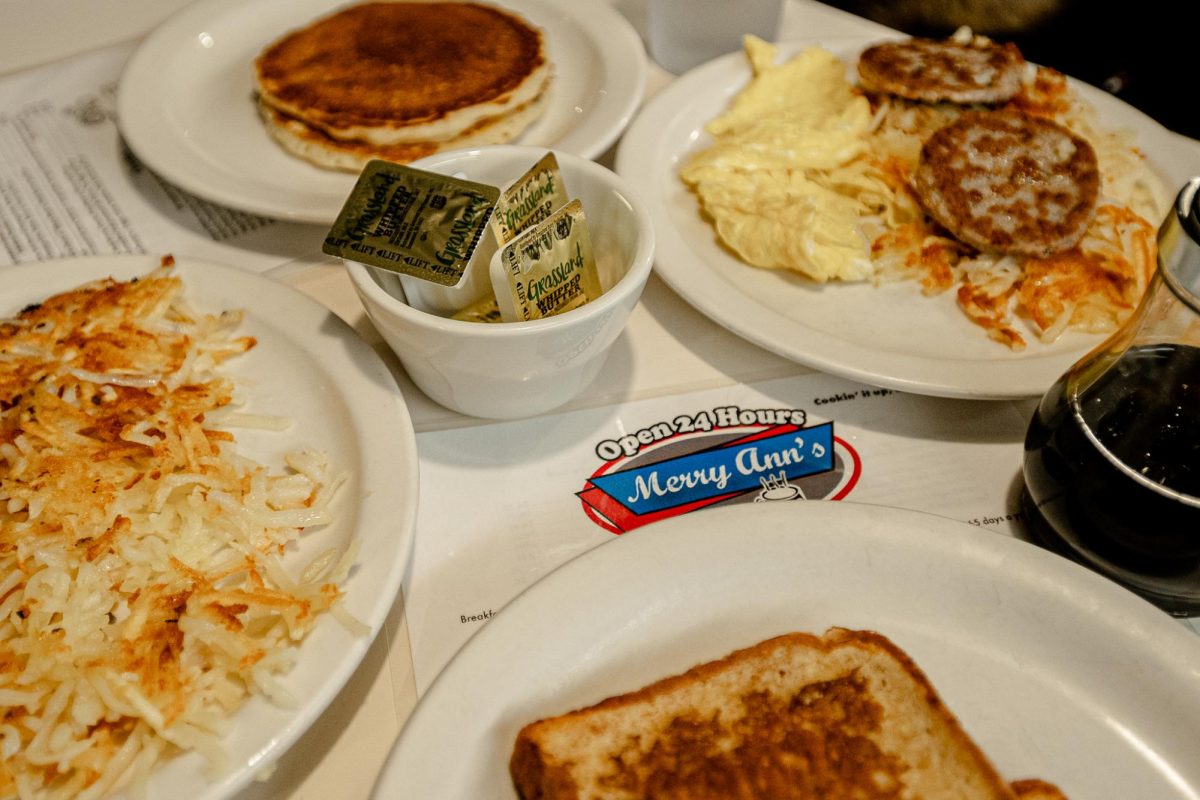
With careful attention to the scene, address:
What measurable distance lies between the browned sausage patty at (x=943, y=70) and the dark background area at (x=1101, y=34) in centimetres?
51

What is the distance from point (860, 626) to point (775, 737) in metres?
0.20

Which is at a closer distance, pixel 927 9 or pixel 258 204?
pixel 258 204

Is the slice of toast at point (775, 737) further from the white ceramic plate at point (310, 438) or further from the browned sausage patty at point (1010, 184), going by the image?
the browned sausage patty at point (1010, 184)

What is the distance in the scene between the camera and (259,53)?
81.8 inches

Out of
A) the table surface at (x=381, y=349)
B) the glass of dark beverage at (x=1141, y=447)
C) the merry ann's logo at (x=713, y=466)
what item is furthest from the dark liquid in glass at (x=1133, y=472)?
the table surface at (x=381, y=349)

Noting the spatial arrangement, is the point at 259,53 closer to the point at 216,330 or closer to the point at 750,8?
the point at 216,330

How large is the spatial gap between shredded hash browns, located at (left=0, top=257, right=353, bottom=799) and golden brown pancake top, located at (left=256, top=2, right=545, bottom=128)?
0.60 metres

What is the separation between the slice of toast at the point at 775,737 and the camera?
0.89m

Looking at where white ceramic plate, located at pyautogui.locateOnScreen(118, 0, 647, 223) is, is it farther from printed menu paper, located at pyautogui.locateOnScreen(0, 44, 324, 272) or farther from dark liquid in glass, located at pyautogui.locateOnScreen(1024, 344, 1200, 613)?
dark liquid in glass, located at pyautogui.locateOnScreen(1024, 344, 1200, 613)

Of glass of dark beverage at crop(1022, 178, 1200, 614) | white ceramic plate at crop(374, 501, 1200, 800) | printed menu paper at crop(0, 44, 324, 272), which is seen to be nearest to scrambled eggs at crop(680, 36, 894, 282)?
glass of dark beverage at crop(1022, 178, 1200, 614)

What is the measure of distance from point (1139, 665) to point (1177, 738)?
0.27ft

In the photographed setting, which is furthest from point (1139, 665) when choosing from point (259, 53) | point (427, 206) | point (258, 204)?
point (259, 53)

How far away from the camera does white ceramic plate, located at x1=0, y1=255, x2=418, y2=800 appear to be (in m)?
0.91

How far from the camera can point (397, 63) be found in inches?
75.0
